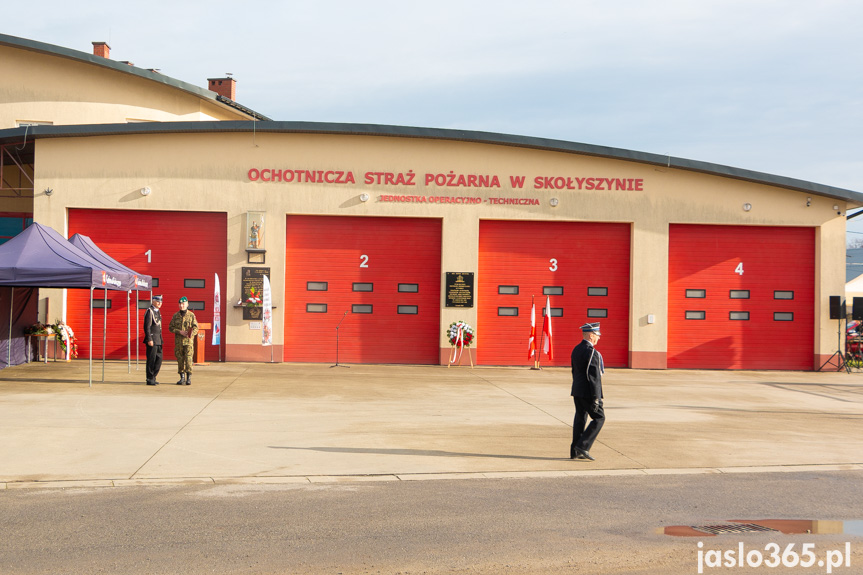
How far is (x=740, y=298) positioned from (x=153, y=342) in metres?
16.3

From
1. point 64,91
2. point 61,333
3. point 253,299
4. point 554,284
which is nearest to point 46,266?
point 61,333

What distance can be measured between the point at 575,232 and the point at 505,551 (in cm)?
1845

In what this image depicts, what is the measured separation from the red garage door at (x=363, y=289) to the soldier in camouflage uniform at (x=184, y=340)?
5911 millimetres

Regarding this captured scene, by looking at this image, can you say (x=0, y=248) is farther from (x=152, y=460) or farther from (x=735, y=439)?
(x=735, y=439)

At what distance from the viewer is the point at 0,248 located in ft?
55.8

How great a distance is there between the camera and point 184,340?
17.1 meters

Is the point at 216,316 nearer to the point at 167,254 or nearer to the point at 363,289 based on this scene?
the point at 167,254

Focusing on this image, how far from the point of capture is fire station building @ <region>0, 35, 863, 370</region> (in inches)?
900

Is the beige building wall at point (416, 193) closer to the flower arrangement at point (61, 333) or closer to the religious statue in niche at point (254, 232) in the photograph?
the religious statue in niche at point (254, 232)

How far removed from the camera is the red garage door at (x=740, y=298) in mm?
24281

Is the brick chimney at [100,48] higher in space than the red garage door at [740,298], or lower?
higher

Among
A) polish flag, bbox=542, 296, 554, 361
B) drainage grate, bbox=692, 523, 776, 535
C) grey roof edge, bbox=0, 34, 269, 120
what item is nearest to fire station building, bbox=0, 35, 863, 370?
polish flag, bbox=542, 296, 554, 361

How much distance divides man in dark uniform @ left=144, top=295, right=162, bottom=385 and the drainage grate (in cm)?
1252

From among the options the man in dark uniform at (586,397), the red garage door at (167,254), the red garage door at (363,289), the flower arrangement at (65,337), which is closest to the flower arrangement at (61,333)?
the flower arrangement at (65,337)
